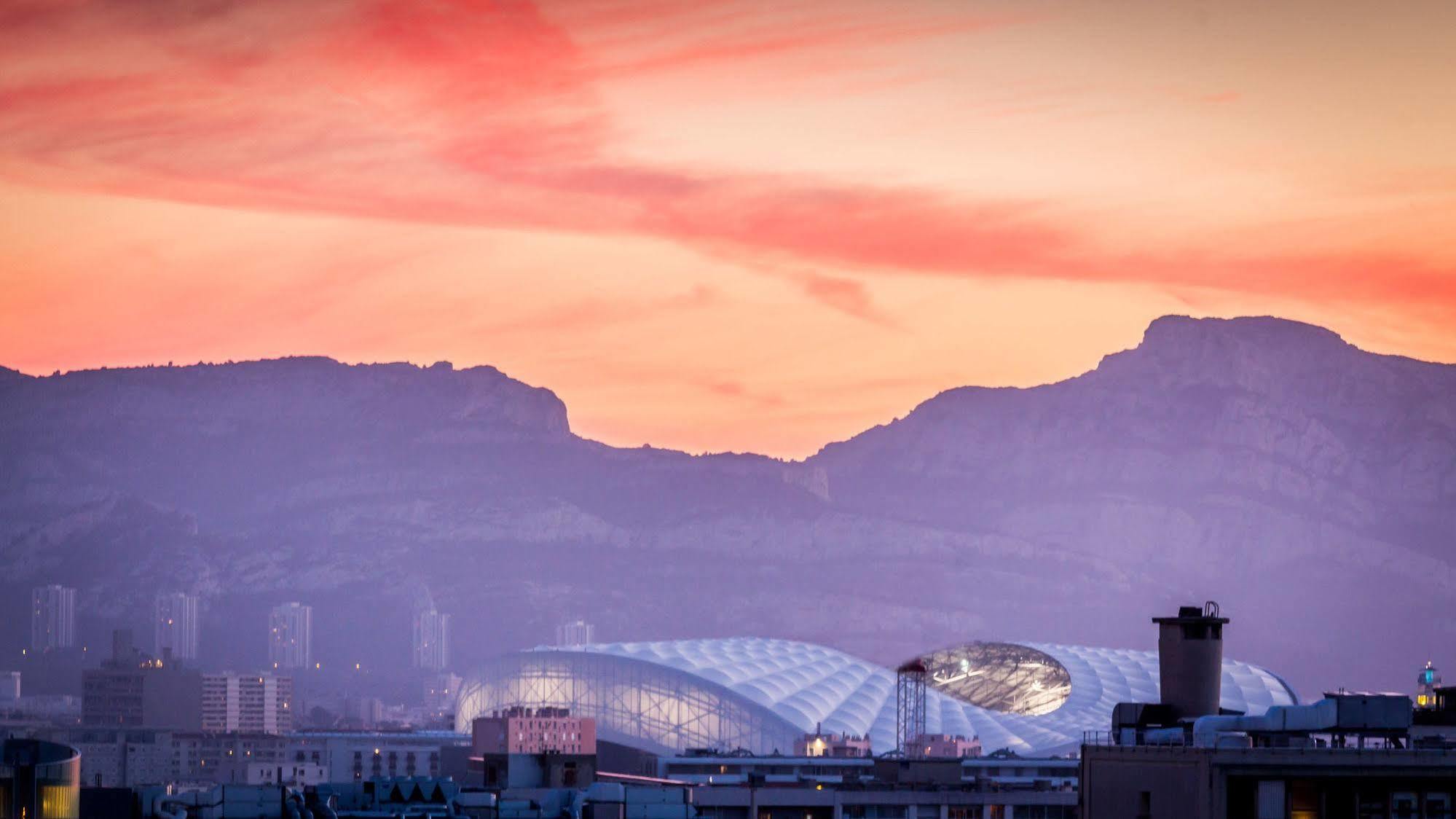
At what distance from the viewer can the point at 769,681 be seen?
189250 millimetres

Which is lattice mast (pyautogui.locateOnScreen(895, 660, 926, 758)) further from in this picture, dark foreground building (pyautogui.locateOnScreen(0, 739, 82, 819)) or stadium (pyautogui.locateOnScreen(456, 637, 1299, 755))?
dark foreground building (pyautogui.locateOnScreen(0, 739, 82, 819))

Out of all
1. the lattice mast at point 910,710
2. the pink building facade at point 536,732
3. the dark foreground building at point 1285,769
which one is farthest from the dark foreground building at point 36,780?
the pink building facade at point 536,732

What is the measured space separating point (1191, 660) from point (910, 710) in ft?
439

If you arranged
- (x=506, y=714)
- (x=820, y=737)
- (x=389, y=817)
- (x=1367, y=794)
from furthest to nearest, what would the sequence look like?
(x=506, y=714) < (x=820, y=737) < (x=389, y=817) < (x=1367, y=794)

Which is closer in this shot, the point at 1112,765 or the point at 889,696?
the point at 1112,765

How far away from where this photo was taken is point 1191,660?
4694 centimetres

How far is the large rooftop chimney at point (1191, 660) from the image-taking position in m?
46.3

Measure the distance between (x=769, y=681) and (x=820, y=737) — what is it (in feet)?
76.1

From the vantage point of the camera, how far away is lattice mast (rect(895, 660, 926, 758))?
527 ft

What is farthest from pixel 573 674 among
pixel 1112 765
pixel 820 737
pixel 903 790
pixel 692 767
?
pixel 1112 765

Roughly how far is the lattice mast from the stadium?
1.22m

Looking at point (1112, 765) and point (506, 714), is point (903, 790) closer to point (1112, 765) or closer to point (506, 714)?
point (1112, 765)

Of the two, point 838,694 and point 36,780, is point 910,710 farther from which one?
point 36,780

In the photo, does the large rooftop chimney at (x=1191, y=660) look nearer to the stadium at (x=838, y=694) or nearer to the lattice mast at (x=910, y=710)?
the lattice mast at (x=910, y=710)
